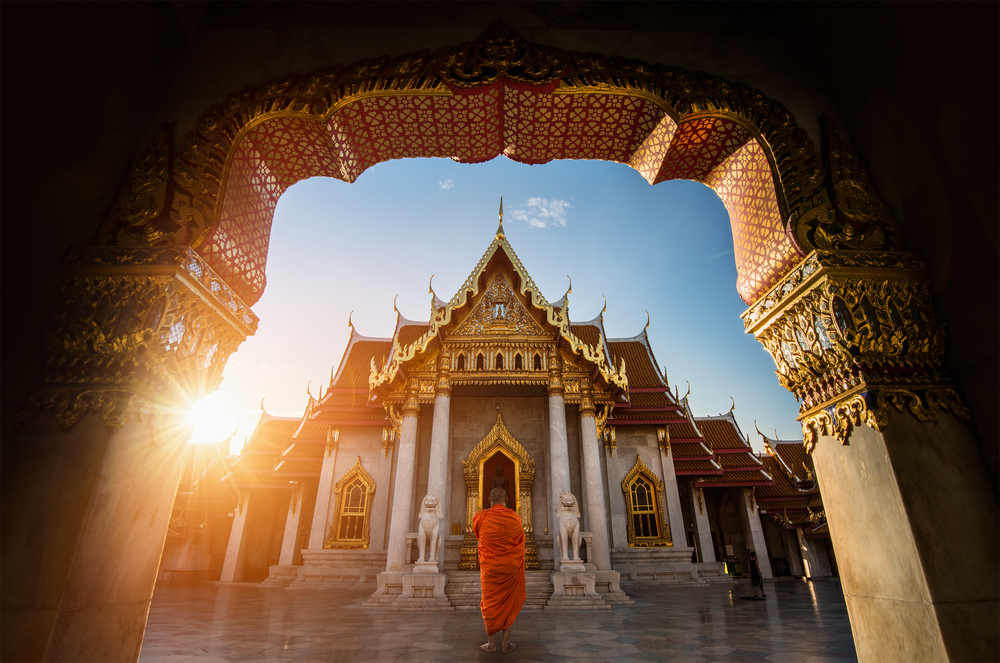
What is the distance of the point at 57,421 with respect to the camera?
2.31 metres

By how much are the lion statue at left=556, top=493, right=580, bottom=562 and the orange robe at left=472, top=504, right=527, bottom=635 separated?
160 inches

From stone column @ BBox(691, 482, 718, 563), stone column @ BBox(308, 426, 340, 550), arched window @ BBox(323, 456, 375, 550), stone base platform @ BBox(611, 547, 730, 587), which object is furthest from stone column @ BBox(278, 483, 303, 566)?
stone column @ BBox(691, 482, 718, 563)

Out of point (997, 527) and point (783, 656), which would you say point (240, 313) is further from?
point (783, 656)

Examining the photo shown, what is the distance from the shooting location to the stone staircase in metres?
8.39

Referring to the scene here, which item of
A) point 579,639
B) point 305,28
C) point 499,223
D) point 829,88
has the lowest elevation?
point 579,639

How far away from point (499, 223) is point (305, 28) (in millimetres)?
8799

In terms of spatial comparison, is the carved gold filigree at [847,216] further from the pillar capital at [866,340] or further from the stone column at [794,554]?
the stone column at [794,554]

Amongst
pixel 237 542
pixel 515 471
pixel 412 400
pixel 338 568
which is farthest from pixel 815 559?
pixel 237 542

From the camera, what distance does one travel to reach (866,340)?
2473mm

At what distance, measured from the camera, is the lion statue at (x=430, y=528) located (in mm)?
8539

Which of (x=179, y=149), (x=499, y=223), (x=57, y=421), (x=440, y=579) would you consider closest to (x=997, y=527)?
(x=57, y=421)

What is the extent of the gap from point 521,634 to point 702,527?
12.4 meters

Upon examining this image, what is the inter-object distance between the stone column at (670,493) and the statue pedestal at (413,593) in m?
7.19

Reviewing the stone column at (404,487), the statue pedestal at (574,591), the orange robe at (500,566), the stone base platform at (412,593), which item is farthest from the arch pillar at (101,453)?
the stone column at (404,487)
